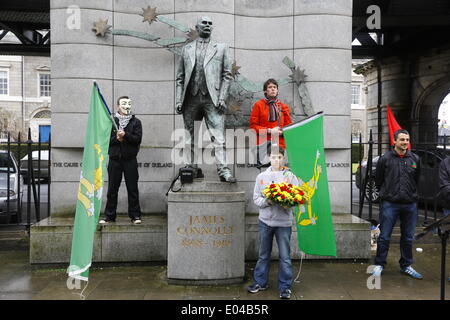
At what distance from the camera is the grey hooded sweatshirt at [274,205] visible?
5875 millimetres

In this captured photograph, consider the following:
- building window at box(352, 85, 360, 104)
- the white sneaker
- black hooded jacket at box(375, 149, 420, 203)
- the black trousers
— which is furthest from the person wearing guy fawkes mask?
building window at box(352, 85, 360, 104)

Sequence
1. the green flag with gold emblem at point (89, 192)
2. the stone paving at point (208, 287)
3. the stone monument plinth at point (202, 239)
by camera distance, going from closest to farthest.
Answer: the green flag with gold emblem at point (89, 192) < the stone paving at point (208, 287) < the stone monument plinth at point (202, 239)

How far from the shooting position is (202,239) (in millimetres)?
6281

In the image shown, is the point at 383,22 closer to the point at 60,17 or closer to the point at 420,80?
the point at 420,80

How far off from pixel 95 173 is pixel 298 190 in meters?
2.55

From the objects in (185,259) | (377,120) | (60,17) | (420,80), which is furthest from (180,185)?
(377,120)

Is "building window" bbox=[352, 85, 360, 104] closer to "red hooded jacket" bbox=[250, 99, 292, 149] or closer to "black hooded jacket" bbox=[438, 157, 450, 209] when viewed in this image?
"red hooded jacket" bbox=[250, 99, 292, 149]

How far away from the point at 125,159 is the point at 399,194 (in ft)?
14.1

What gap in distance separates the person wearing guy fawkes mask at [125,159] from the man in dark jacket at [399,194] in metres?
3.85

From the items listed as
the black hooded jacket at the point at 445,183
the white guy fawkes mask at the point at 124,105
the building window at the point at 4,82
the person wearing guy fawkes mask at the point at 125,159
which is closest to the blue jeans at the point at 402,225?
the black hooded jacket at the point at 445,183

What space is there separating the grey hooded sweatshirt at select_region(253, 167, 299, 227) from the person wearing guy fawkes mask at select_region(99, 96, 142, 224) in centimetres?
245

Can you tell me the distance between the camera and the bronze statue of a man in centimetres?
691

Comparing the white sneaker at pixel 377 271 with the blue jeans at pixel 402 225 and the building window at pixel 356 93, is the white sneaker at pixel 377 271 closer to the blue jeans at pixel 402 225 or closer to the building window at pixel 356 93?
the blue jeans at pixel 402 225

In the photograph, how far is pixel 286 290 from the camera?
5.82 meters
